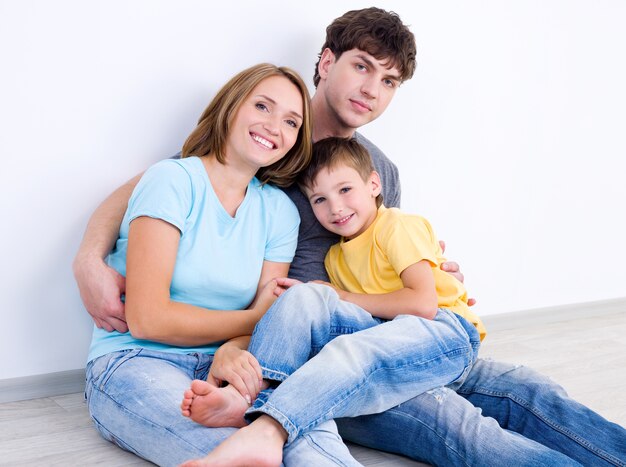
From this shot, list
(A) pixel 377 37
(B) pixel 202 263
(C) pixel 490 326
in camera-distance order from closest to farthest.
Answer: (B) pixel 202 263
(A) pixel 377 37
(C) pixel 490 326

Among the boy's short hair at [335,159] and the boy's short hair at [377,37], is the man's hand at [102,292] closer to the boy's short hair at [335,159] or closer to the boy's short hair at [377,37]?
the boy's short hair at [335,159]

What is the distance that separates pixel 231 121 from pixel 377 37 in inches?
20.4

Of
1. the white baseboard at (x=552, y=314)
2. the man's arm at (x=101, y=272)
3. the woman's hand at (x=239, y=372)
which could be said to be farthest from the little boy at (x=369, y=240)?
the white baseboard at (x=552, y=314)

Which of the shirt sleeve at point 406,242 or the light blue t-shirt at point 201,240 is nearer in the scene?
the light blue t-shirt at point 201,240

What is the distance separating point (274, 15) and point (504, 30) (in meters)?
0.97

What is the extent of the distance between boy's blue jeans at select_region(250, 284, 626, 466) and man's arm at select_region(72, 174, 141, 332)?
355 mm

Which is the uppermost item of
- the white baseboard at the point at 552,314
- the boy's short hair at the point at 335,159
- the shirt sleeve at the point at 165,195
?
the boy's short hair at the point at 335,159

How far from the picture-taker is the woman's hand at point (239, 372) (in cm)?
149

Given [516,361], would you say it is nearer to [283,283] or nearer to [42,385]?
[283,283]

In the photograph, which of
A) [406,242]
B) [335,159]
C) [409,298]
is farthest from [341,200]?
[409,298]

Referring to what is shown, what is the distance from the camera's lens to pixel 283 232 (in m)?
1.92

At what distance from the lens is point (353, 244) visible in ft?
6.34

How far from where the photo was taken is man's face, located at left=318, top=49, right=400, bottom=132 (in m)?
2.05

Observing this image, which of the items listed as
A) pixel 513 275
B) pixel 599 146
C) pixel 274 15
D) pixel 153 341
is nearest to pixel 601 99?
pixel 599 146
